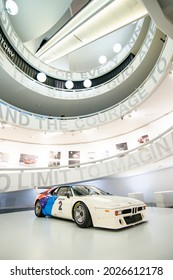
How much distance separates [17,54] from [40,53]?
2.49m

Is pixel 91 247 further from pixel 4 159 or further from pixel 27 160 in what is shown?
pixel 27 160

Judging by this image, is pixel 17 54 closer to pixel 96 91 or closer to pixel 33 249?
pixel 96 91

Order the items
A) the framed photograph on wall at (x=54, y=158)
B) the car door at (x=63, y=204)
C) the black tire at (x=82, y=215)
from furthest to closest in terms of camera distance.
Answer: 1. the framed photograph on wall at (x=54, y=158)
2. the car door at (x=63, y=204)
3. the black tire at (x=82, y=215)

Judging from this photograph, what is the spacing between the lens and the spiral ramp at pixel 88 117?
370 inches

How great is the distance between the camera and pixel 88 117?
13.8 m

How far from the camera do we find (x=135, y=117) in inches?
494

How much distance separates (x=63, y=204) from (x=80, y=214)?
0.92 m

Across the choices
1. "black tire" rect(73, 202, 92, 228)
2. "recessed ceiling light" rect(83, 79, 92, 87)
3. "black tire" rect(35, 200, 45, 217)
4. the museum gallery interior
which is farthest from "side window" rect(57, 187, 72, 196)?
"recessed ceiling light" rect(83, 79, 92, 87)

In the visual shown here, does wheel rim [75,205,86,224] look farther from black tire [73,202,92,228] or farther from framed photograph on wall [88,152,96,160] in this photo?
framed photograph on wall [88,152,96,160]

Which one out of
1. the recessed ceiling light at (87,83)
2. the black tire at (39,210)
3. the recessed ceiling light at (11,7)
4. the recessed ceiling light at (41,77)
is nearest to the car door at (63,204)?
the black tire at (39,210)

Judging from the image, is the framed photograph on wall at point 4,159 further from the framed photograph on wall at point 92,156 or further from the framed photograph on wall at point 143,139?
the framed photograph on wall at point 143,139

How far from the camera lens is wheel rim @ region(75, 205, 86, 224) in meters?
4.08

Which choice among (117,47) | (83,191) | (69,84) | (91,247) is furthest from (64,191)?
(117,47)

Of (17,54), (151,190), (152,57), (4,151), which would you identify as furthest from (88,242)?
(17,54)
